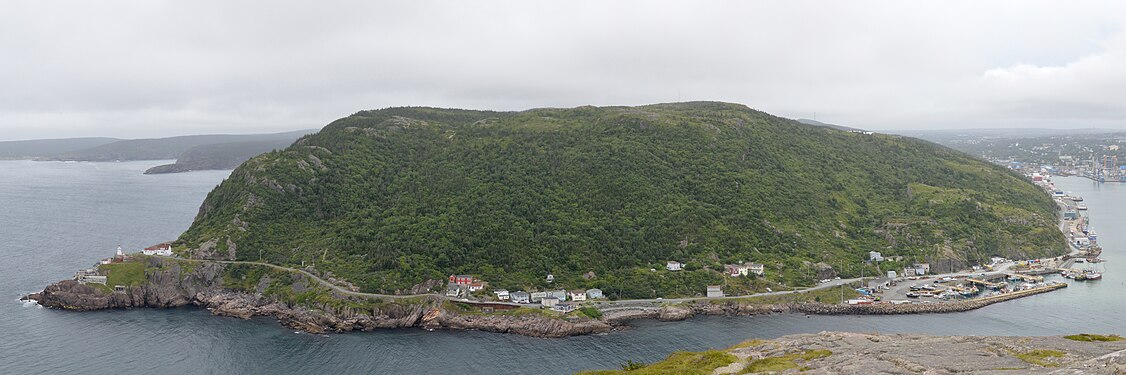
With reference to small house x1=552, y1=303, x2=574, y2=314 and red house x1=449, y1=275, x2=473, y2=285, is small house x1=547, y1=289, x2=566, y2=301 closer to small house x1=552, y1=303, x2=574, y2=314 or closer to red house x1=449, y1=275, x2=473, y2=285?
small house x1=552, y1=303, x2=574, y2=314

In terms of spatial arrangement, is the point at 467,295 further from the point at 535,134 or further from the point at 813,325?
the point at 535,134

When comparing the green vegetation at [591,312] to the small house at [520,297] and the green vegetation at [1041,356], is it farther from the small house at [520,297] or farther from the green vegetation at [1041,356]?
the green vegetation at [1041,356]

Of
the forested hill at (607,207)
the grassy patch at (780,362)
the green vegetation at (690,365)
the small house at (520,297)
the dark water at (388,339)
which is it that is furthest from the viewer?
the forested hill at (607,207)

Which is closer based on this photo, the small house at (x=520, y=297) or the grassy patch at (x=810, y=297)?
the small house at (x=520, y=297)

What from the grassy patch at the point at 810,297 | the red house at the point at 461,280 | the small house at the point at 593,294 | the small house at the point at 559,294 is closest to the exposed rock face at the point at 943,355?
the grassy patch at the point at 810,297

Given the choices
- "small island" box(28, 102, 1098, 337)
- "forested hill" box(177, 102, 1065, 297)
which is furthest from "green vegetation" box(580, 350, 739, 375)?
"forested hill" box(177, 102, 1065, 297)

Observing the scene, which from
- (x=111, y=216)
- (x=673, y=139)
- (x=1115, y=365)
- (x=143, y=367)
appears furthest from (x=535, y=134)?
(x=1115, y=365)

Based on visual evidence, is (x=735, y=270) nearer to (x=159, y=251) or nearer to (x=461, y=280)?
(x=461, y=280)
